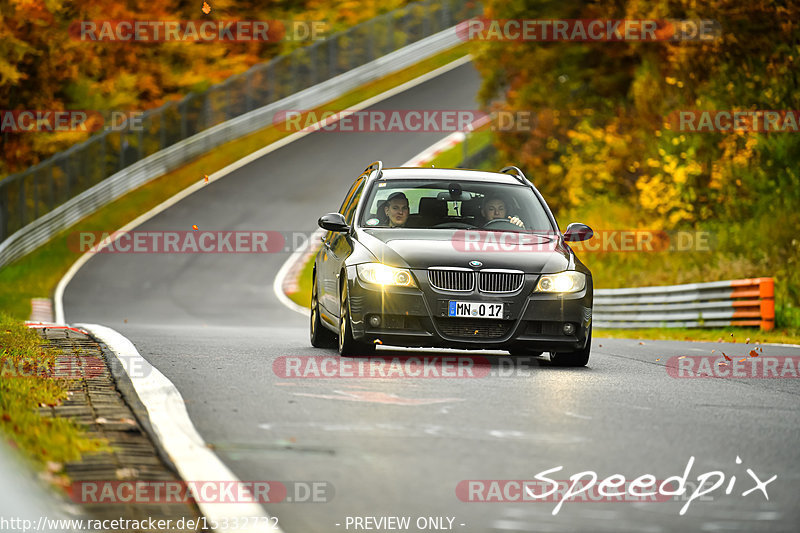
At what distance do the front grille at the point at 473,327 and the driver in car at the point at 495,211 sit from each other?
1.78m


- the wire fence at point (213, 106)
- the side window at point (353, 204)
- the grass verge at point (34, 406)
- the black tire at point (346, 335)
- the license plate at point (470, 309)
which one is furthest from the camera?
the wire fence at point (213, 106)

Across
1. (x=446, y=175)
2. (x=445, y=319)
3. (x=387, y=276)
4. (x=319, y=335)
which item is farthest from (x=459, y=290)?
(x=319, y=335)

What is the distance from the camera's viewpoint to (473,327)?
11.5 metres

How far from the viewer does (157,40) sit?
48.3 metres

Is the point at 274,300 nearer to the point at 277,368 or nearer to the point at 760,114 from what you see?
the point at 760,114

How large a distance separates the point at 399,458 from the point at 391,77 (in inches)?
2057

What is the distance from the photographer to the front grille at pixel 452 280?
37.8 ft

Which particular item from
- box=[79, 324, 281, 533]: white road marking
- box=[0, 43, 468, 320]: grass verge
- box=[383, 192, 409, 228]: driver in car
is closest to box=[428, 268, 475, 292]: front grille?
box=[383, 192, 409, 228]: driver in car

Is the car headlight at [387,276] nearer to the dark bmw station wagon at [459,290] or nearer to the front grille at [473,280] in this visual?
the dark bmw station wagon at [459,290]

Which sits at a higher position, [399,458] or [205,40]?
[205,40]

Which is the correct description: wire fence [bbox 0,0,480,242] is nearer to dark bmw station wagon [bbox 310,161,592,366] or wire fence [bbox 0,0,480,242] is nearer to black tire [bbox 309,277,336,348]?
black tire [bbox 309,277,336,348]

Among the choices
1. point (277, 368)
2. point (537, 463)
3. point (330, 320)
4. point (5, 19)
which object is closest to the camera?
point (537, 463)

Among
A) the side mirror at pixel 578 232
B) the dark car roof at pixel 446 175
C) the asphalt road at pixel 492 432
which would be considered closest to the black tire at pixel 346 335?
the asphalt road at pixel 492 432

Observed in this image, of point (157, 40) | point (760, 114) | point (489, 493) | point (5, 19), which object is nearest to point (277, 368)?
point (489, 493)
